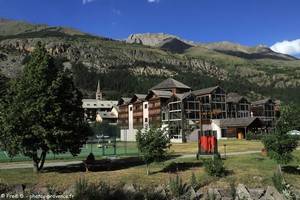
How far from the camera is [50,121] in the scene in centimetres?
2919

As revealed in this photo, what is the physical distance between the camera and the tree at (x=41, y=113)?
29.1 metres

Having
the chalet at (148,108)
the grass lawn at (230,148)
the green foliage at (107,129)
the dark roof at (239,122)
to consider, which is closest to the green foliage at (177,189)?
the grass lawn at (230,148)

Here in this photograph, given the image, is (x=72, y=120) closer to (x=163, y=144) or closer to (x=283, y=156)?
(x=163, y=144)

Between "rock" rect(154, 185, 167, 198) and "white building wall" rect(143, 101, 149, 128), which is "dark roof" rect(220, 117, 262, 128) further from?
"rock" rect(154, 185, 167, 198)

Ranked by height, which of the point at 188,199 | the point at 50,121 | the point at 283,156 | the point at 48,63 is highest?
the point at 48,63

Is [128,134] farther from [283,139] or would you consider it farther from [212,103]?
[283,139]

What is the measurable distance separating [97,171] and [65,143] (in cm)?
351

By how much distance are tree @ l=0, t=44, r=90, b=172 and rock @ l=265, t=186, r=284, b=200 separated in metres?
14.4

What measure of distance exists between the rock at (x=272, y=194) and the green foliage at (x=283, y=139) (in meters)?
6.03

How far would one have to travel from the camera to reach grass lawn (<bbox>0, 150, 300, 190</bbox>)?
2638 centimetres

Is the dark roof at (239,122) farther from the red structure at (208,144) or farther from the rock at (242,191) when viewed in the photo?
the rock at (242,191)

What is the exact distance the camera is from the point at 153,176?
91.6ft

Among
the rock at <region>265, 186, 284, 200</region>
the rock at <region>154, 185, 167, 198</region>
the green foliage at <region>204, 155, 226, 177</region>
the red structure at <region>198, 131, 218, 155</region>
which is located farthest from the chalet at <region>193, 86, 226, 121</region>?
the rock at <region>154, 185, 167, 198</region>

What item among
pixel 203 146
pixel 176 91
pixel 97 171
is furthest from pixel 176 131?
pixel 97 171
